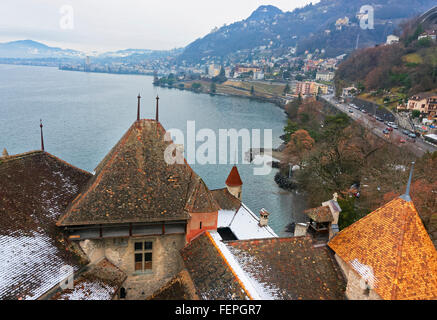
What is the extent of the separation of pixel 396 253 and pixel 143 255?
9493mm

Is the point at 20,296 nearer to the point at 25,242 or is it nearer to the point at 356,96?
the point at 25,242

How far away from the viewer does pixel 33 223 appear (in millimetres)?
11750

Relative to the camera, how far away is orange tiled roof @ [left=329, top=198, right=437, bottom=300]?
9266 mm

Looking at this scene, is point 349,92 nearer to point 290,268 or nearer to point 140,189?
point 290,268

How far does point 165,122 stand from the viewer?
84.7 metres

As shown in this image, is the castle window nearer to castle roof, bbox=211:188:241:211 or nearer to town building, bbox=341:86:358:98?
castle roof, bbox=211:188:241:211

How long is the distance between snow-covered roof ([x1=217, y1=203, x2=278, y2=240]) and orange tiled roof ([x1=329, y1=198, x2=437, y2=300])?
9838 mm

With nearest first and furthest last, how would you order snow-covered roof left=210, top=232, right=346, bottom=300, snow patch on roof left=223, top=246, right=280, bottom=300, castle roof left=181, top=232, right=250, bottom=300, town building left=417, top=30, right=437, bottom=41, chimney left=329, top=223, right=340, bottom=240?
castle roof left=181, top=232, right=250, bottom=300 → snow patch on roof left=223, top=246, right=280, bottom=300 → snow-covered roof left=210, top=232, right=346, bottom=300 → chimney left=329, top=223, right=340, bottom=240 → town building left=417, top=30, right=437, bottom=41

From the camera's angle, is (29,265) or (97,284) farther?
(97,284)

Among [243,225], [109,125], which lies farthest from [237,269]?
[109,125]

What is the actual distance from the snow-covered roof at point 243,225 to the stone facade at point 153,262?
6.80 m

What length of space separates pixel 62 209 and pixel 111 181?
7.45 feet

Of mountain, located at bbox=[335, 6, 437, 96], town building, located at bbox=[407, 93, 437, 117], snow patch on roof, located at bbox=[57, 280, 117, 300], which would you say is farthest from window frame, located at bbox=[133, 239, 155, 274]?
mountain, located at bbox=[335, 6, 437, 96]

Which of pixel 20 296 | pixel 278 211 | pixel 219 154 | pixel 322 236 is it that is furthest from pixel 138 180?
pixel 219 154
